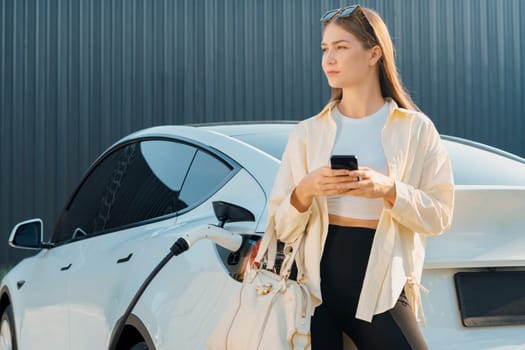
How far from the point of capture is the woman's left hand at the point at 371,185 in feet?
8.38

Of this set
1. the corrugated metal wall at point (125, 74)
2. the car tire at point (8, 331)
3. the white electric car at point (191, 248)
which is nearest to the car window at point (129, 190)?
the white electric car at point (191, 248)

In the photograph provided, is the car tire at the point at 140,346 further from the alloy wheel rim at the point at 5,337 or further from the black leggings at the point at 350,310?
the alloy wheel rim at the point at 5,337

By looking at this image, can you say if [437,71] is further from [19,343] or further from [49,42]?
[19,343]

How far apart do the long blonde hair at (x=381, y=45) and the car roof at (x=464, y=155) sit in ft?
2.26

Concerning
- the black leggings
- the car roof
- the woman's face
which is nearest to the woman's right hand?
the black leggings

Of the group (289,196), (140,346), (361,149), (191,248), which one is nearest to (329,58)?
(361,149)

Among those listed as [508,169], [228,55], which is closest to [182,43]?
[228,55]

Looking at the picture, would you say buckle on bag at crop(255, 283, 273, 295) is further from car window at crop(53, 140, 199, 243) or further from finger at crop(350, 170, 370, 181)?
car window at crop(53, 140, 199, 243)

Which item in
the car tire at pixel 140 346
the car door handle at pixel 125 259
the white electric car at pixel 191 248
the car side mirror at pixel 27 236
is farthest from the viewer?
the car side mirror at pixel 27 236

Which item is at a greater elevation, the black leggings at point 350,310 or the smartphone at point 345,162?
the smartphone at point 345,162

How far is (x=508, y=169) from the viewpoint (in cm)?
388

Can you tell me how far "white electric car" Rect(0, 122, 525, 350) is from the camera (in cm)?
303

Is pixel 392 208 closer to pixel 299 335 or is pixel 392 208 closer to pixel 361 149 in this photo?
pixel 361 149

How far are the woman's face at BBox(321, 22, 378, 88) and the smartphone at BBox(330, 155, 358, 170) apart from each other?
41cm
